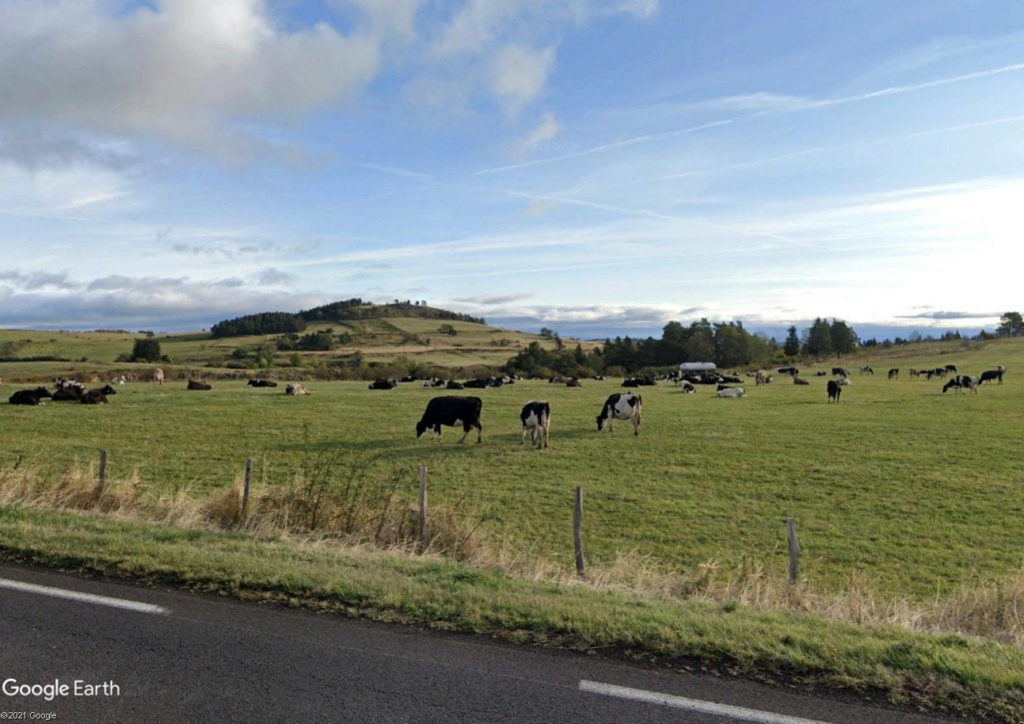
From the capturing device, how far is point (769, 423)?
98.5ft

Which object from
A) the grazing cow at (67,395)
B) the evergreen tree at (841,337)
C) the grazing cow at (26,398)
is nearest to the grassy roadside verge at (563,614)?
the grazing cow at (26,398)

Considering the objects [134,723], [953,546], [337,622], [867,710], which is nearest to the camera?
[134,723]

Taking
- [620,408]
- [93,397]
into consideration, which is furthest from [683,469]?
[93,397]

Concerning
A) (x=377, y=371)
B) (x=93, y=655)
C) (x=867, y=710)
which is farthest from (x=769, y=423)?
(x=377, y=371)

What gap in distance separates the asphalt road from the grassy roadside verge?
347 mm

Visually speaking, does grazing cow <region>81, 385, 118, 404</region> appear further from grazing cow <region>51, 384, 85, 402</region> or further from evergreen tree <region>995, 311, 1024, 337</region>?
evergreen tree <region>995, 311, 1024, 337</region>

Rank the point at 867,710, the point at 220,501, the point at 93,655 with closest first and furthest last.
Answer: the point at 867,710 → the point at 93,655 → the point at 220,501

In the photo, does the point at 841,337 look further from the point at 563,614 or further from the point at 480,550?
the point at 563,614

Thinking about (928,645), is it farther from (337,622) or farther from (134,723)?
(134,723)

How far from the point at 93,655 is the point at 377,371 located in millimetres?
76380

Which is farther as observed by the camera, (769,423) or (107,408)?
(107,408)

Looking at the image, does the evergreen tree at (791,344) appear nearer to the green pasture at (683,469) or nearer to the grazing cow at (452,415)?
the green pasture at (683,469)

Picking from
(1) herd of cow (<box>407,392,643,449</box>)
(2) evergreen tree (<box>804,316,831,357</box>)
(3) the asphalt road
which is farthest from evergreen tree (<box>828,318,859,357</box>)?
(3) the asphalt road

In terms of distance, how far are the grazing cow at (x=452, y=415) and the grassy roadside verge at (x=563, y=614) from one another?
16412 millimetres
